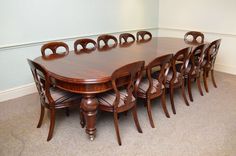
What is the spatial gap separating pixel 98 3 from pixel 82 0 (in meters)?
0.35

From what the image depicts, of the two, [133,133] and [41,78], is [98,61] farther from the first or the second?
[133,133]

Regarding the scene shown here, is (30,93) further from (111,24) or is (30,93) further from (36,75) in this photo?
(111,24)

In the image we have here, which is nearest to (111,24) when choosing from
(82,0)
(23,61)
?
(82,0)

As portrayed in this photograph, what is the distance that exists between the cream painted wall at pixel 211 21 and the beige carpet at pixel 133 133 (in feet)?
4.83

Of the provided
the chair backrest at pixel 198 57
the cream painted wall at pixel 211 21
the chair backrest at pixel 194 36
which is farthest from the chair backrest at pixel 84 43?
the cream painted wall at pixel 211 21

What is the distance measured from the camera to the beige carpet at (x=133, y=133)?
2.09 m

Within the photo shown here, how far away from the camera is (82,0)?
12.1 ft

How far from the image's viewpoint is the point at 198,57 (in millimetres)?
3182

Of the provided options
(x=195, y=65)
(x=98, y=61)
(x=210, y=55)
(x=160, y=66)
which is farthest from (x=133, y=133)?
(x=210, y=55)

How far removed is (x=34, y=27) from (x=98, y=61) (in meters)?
1.44

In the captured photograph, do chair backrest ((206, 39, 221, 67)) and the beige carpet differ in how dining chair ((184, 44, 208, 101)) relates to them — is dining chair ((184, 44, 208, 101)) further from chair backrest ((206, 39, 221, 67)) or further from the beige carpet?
the beige carpet

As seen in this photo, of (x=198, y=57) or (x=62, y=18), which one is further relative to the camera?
(x=62, y=18)

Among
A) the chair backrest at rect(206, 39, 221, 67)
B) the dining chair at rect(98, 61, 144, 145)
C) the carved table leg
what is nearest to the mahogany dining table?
the carved table leg

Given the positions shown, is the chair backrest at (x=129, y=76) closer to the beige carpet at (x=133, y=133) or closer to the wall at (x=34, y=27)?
the beige carpet at (x=133, y=133)
